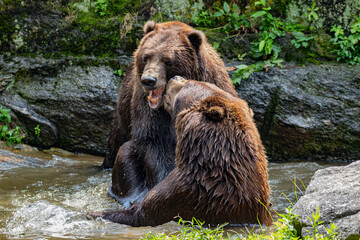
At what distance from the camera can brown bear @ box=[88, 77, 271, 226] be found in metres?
4.46

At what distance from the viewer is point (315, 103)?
27.6 feet

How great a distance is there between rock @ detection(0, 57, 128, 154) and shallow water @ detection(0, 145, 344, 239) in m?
0.30

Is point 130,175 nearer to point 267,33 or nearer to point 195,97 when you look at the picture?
point 195,97

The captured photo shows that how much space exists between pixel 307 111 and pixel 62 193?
14.8 feet

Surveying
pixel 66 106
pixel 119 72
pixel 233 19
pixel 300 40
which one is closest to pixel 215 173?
pixel 119 72

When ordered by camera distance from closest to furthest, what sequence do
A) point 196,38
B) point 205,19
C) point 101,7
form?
point 196,38 < point 205,19 < point 101,7

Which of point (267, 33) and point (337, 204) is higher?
point (267, 33)

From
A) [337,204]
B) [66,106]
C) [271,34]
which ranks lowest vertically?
[66,106]

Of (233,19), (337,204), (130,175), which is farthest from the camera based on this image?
(233,19)

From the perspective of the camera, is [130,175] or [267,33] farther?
[267,33]

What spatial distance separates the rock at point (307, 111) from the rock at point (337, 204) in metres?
4.63

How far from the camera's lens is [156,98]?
19.0 feet

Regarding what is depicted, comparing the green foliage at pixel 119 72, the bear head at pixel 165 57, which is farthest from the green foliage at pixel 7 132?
the bear head at pixel 165 57

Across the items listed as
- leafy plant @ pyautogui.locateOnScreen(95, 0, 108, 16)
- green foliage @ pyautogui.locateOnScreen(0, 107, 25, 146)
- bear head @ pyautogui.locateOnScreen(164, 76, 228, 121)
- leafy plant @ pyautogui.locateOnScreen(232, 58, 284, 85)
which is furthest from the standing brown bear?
leafy plant @ pyautogui.locateOnScreen(95, 0, 108, 16)
